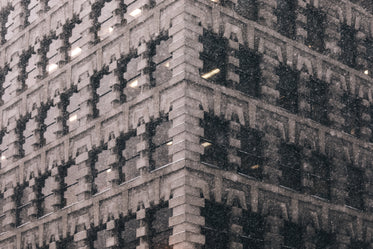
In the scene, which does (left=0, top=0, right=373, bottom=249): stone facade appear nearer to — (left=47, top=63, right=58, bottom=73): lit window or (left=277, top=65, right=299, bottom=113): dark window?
(left=277, top=65, right=299, bottom=113): dark window

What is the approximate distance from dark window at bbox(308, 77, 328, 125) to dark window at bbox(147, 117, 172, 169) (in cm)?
722

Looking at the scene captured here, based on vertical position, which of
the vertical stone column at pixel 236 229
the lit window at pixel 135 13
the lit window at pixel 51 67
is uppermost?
the lit window at pixel 135 13

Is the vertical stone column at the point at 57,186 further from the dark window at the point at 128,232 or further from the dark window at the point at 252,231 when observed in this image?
the dark window at the point at 252,231

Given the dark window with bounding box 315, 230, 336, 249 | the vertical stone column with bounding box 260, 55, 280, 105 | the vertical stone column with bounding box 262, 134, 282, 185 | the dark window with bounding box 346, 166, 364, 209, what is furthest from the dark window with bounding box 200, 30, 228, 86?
the dark window with bounding box 346, 166, 364, 209

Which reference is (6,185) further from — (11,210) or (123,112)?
(123,112)

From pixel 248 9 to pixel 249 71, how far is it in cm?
282

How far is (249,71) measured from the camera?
103 ft

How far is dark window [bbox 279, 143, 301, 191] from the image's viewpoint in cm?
3111

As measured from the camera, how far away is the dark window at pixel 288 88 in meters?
32.3

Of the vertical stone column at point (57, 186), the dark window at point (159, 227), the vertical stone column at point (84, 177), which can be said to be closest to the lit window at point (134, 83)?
the vertical stone column at point (84, 177)

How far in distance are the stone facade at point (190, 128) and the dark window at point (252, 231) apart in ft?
0.19

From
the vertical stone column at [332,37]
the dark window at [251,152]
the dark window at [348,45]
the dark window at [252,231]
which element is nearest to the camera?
the dark window at [252,231]

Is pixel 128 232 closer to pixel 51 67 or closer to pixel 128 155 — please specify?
pixel 128 155

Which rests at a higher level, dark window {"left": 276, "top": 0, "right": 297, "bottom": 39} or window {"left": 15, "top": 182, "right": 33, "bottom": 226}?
dark window {"left": 276, "top": 0, "right": 297, "bottom": 39}
